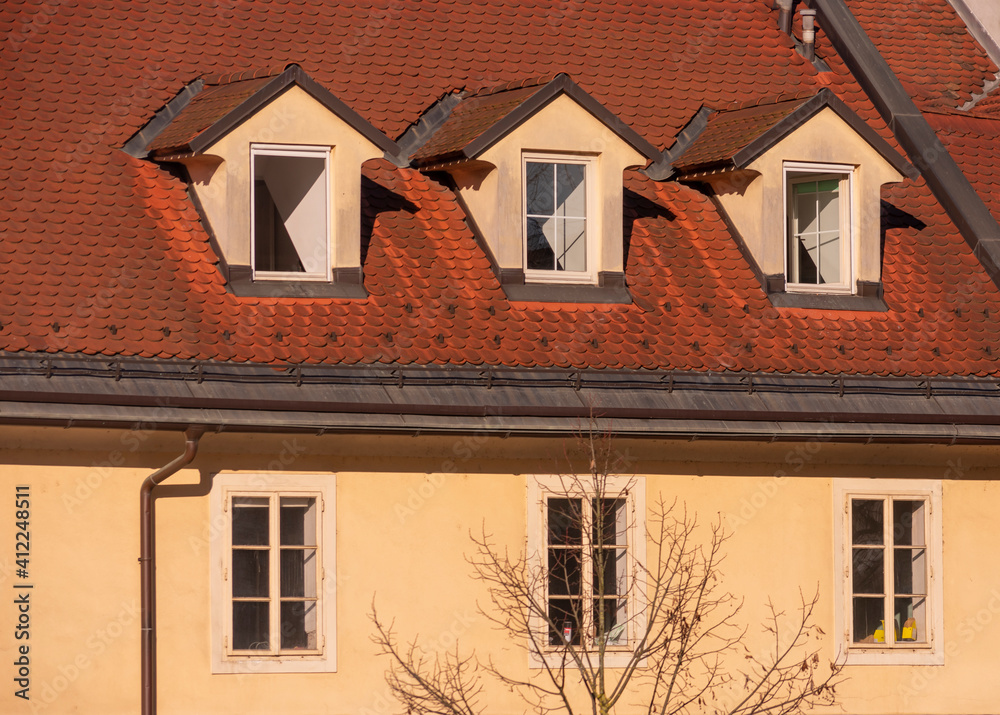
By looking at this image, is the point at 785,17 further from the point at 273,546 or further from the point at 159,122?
the point at 273,546

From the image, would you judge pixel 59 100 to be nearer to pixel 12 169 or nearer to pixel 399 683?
pixel 12 169

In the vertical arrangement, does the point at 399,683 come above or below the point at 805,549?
below

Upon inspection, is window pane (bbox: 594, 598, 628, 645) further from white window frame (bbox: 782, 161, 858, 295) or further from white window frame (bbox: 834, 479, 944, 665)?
white window frame (bbox: 782, 161, 858, 295)

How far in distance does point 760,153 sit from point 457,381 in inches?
152

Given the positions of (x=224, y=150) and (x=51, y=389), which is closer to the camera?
(x=51, y=389)

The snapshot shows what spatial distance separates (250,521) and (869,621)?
546 cm

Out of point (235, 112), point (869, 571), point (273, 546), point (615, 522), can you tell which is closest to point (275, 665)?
point (273, 546)

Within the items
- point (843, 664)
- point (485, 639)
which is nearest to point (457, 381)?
point (485, 639)

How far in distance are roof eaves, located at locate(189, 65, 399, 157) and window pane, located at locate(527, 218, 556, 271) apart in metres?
1.60

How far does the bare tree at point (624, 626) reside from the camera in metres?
15.1

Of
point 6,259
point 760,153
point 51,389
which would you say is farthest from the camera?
point 760,153

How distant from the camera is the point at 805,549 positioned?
1631 cm

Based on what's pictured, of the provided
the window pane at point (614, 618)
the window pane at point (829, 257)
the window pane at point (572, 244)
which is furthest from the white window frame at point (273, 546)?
the window pane at point (829, 257)

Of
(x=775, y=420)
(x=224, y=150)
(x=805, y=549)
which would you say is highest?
(x=224, y=150)
